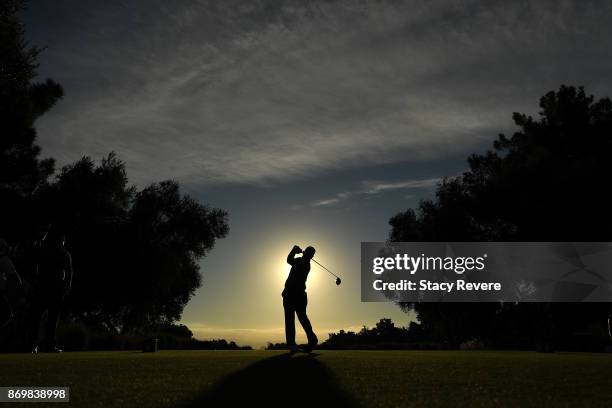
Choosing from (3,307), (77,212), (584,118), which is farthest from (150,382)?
(584,118)

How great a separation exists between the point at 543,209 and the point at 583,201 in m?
2.46

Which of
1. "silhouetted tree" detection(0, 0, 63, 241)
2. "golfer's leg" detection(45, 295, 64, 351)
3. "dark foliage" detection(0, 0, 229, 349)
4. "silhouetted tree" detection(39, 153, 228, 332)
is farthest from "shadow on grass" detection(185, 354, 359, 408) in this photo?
"silhouetted tree" detection(39, 153, 228, 332)

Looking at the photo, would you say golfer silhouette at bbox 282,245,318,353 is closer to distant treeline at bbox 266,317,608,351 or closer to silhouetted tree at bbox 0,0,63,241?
distant treeline at bbox 266,317,608,351

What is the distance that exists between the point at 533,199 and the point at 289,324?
30499 millimetres

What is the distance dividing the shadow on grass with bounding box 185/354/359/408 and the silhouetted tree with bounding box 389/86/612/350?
35080mm

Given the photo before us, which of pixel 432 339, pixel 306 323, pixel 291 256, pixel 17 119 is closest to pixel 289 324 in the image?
pixel 306 323

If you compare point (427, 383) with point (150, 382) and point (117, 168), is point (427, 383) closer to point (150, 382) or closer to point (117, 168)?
point (150, 382)

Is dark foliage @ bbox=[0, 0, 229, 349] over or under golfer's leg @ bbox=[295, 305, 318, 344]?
over

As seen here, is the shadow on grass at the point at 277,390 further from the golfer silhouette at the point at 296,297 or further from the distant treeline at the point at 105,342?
the distant treeline at the point at 105,342

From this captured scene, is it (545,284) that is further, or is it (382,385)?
(545,284)

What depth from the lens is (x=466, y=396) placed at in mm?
7250

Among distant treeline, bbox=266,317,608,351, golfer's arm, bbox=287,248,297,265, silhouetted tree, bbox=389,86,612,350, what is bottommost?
distant treeline, bbox=266,317,608,351

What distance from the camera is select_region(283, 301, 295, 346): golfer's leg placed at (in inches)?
611

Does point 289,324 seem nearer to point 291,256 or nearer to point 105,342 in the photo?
point 291,256
